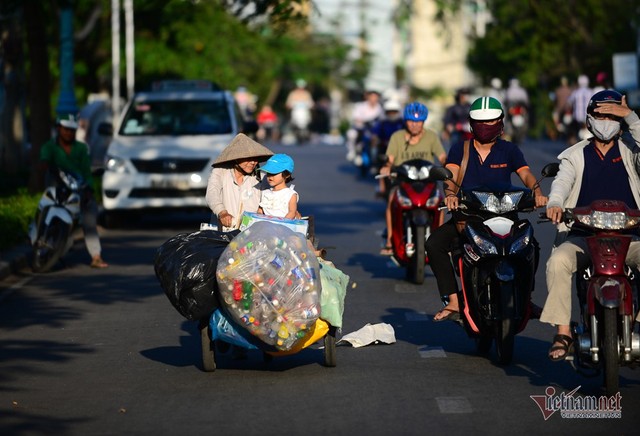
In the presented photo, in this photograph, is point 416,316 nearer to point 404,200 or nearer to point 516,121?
point 404,200

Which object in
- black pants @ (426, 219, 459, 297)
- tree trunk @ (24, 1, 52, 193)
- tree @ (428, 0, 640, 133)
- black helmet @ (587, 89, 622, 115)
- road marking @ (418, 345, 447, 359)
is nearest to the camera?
black helmet @ (587, 89, 622, 115)

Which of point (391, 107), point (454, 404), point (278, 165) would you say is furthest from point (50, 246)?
point (454, 404)

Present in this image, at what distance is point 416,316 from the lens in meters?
13.2

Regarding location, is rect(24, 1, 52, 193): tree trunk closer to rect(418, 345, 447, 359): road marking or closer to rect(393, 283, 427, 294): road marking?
rect(393, 283, 427, 294): road marking

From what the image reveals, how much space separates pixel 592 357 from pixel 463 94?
2062 centimetres

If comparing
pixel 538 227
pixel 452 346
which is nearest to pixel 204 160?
pixel 538 227

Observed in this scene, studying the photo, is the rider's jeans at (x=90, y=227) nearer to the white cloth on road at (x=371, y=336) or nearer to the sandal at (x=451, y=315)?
the white cloth on road at (x=371, y=336)

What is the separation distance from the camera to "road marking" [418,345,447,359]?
434 inches

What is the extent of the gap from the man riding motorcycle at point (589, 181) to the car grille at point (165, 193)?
1252cm

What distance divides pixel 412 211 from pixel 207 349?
557cm

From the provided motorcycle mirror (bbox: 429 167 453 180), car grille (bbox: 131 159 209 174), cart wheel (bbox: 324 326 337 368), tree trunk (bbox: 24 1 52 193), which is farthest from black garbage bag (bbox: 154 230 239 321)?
tree trunk (bbox: 24 1 52 193)

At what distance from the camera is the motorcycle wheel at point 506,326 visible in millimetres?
10102

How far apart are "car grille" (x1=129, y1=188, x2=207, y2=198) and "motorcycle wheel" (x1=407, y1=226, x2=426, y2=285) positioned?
7.00m

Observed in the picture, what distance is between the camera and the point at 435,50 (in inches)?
3984
